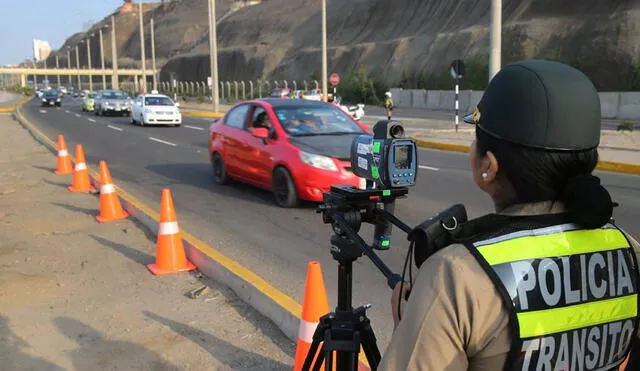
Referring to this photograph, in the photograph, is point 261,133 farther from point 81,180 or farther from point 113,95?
point 113,95

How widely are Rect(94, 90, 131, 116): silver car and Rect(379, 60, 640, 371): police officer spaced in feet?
107

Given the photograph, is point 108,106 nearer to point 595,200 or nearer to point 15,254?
point 15,254

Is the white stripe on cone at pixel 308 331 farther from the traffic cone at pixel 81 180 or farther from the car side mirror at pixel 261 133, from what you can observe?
the traffic cone at pixel 81 180

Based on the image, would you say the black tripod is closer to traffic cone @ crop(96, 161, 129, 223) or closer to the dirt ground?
the dirt ground

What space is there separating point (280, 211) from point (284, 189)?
0.36 metres

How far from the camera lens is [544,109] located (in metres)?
1.35

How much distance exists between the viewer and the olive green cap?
1350 mm

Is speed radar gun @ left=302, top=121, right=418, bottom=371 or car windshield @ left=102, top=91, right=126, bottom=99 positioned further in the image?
car windshield @ left=102, top=91, right=126, bottom=99

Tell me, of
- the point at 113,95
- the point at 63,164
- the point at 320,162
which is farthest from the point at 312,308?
the point at 113,95

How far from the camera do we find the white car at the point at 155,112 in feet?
80.6

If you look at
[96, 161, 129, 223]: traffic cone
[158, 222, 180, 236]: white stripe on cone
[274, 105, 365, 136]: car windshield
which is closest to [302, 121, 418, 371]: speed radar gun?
[158, 222, 180, 236]: white stripe on cone

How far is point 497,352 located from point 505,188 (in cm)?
38

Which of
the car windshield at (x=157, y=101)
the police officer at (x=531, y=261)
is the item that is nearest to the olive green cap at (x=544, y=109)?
the police officer at (x=531, y=261)

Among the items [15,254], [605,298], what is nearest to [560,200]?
[605,298]
